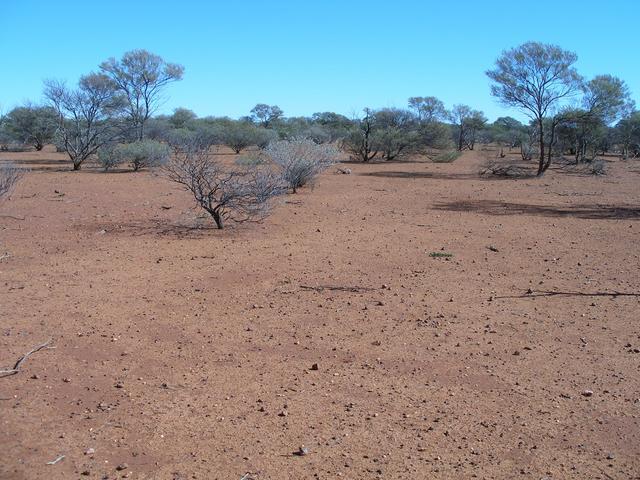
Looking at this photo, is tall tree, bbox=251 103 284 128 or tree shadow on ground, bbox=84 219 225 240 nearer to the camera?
tree shadow on ground, bbox=84 219 225 240

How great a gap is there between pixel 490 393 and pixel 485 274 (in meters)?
4.19

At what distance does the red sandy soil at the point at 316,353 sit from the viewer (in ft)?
13.2

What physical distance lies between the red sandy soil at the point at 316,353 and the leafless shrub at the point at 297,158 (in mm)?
6622

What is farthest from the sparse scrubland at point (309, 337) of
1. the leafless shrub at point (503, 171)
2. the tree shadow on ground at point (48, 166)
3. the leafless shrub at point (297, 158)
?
the leafless shrub at point (503, 171)

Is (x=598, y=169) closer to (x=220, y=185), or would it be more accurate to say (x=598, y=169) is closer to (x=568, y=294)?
(x=220, y=185)

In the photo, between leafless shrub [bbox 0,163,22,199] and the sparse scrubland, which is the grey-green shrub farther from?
leafless shrub [bbox 0,163,22,199]

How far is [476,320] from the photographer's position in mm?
6820

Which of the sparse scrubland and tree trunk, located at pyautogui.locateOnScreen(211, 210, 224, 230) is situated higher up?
tree trunk, located at pyautogui.locateOnScreen(211, 210, 224, 230)

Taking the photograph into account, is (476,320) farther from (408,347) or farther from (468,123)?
(468,123)

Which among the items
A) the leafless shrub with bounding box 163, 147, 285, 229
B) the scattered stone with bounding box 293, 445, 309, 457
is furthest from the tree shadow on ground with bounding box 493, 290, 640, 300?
the leafless shrub with bounding box 163, 147, 285, 229

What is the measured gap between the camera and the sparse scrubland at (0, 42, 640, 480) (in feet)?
13.3

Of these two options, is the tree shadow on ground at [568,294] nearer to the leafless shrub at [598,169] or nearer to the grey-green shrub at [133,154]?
the grey-green shrub at [133,154]

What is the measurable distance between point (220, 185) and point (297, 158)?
6737 mm

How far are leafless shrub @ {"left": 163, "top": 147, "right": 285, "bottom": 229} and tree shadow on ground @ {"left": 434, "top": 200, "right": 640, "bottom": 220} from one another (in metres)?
5.84
